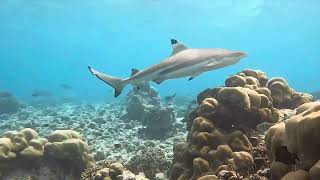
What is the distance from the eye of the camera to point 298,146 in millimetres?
4180

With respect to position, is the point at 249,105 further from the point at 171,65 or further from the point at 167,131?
the point at 167,131

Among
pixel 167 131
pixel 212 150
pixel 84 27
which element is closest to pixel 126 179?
pixel 212 150

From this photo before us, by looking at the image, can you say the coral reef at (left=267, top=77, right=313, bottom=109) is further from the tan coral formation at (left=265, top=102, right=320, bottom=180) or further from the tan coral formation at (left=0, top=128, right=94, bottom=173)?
the tan coral formation at (left=0, top=128, right=94, bottom=173)

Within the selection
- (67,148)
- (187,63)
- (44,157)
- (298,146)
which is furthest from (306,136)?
(44,157)

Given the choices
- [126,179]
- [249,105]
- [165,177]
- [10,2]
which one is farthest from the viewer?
[10,2]

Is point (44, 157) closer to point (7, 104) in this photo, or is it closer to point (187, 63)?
point (187, 63)

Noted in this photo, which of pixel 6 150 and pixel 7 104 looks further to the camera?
pixel 7 104

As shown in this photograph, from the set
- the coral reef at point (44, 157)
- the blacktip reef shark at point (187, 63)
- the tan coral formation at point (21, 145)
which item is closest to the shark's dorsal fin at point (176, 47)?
the blacktip reef shark at point (187, 63)

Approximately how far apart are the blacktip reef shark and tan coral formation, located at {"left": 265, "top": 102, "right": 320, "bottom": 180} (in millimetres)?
4192

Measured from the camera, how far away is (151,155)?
10617mm

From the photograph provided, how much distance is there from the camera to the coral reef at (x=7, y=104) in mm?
31008

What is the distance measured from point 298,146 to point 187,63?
5.45 metres

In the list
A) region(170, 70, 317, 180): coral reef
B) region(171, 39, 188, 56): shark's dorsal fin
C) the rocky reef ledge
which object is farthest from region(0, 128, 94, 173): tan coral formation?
region(171, 39, 188, 56): shark's dorsal fin

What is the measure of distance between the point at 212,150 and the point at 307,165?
2.85 m
